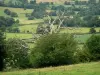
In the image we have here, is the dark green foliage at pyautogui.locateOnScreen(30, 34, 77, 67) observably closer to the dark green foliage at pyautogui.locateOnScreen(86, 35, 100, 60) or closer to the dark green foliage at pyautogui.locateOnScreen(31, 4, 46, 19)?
the dark green foliage at pyautogui.locateOnScreen(86, 35, 100, 60)

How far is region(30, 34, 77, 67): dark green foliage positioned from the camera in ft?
125

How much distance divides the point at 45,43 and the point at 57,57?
8.46 feet

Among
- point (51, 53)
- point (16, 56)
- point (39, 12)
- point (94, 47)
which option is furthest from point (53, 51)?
point (39, 12)

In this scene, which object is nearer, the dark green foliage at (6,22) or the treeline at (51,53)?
the treeline at (51,53)

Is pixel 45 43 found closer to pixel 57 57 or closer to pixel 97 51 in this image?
pixel 57 57

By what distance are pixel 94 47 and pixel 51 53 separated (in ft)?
21.6

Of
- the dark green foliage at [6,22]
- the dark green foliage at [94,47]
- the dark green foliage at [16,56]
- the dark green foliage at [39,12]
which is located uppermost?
the dark green foliage at [94,47]

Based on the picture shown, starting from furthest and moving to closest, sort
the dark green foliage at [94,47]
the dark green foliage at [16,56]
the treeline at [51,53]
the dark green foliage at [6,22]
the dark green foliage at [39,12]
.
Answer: the dark green foliage at [39,12] → the dark green foliage at [6,22] → the dark green foliage at [94,47] → the dark green foliage at [16,56] → the treeline at [51,53]

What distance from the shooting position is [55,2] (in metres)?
165

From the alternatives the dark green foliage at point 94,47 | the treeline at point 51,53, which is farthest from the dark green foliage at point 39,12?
the dark green foliage at point 94,47

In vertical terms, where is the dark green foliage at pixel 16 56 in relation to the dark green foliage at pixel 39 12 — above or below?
above

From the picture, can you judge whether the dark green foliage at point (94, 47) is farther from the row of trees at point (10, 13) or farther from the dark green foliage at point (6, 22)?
the row of trees at point (10, 13)

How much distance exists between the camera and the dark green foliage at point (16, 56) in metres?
41.1

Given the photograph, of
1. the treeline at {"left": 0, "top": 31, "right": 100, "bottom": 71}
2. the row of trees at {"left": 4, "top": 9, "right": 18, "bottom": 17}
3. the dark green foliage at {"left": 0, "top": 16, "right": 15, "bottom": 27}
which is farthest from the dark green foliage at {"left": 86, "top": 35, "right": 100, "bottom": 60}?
→ the row of trees at {"left": 4, "top": 9, "right": 18, "bottom": 17}
